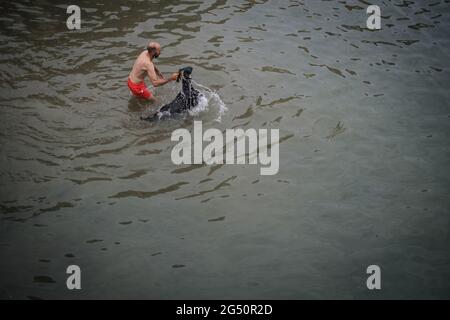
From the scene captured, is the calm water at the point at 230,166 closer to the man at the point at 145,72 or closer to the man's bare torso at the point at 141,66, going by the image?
the man at the point at 145,72

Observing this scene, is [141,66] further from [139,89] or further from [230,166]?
[230,166]

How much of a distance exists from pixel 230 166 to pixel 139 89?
9.46 feet

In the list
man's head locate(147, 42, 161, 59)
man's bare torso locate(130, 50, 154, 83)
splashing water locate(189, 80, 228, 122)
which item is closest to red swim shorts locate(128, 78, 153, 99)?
man's bare torso locate(130, 50, 154, 83)

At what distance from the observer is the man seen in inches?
335

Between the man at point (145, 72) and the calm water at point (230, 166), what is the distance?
0.42 meters

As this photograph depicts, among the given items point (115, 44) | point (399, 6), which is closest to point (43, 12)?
point (115, 44)

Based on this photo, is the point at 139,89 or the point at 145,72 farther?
the point at 139,89

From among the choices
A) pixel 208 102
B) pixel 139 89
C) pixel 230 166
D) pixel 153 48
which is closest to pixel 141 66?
pixel 153 48

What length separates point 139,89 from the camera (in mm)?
9023

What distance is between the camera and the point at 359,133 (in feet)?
28.7

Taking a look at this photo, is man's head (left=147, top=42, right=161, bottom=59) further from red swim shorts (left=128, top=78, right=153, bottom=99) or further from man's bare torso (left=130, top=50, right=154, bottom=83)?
red swim shorts (left=128, top=78, right=153, bottom=99)
